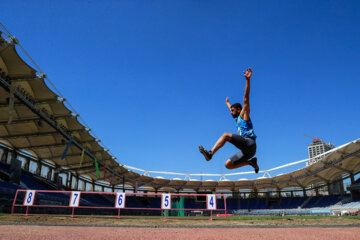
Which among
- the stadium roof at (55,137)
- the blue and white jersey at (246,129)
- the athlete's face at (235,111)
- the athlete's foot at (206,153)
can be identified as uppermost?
the stadium roof at (55,137)

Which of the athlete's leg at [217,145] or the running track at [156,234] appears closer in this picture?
the athlete's leg at [217,145]

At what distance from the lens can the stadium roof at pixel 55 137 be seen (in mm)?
18500

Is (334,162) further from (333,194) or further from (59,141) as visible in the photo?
(59,141)

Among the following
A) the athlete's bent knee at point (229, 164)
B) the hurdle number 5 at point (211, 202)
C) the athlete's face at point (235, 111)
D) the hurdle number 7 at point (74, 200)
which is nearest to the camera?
the athlete's bent knee at point (229, 164)

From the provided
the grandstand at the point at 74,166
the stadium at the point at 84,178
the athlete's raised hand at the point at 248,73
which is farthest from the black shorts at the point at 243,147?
the grandstand at the point at 74,166

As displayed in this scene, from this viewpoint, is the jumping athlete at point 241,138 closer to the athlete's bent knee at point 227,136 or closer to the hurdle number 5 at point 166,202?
the athlete's bent knee at point 227,136

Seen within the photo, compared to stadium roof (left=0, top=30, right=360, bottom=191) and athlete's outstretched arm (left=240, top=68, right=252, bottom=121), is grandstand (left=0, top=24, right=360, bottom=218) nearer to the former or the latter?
stadium roof (left=0, top=30, right=360, bottom=191)

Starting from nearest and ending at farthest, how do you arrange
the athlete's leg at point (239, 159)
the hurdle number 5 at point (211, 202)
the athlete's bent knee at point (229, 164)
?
1. the athlete's leg at point (239, 159)
2. the athlete's bent knee at point (229, 164)
3. the hurdle number 5 at point (211, 202)

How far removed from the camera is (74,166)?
41844 millimetres

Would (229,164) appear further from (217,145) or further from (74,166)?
(74,166)

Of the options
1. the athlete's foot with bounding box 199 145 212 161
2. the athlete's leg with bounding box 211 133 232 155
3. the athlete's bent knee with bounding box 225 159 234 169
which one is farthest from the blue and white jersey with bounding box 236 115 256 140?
the athlete's foot with bounding box 199 145 212 161

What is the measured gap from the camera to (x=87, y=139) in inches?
1256

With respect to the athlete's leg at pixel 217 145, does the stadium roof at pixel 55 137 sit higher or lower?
higher

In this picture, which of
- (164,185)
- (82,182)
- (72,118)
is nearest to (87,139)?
(72,118)
